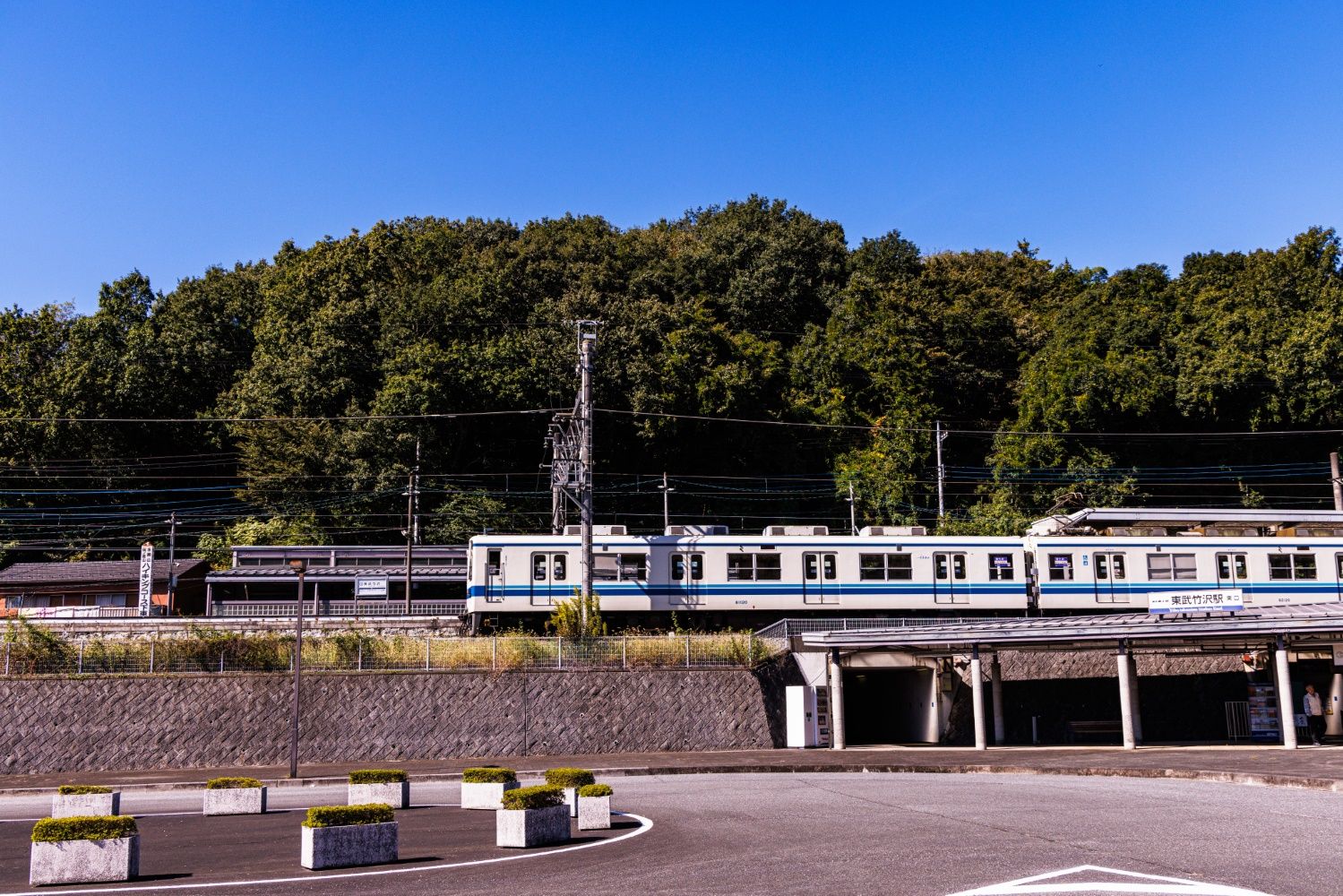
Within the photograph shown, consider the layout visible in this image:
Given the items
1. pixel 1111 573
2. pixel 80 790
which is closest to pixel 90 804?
pixel 80 790

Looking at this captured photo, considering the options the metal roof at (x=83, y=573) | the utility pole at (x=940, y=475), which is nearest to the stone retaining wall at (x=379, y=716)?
the utility pole at (x=940, y=475)

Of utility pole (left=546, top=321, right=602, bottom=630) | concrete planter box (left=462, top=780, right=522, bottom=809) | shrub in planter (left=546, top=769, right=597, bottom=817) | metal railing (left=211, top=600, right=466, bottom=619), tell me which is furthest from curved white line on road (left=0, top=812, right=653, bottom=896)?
metal railing (left=211, top=600, right=466, bottom=619)

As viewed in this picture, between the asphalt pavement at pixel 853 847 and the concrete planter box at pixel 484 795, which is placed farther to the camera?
the concrete planter box at pixel 484 795

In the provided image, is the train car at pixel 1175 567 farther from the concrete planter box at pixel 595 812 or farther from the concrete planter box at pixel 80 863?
the concrete planter box at pixel 80 863

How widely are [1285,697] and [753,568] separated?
588 inches

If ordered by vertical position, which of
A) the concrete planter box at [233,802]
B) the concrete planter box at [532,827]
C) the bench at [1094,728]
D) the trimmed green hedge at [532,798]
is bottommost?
the bench at [1094,728]

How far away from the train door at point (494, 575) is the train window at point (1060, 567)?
1731cm

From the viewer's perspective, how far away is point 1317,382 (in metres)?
57.2

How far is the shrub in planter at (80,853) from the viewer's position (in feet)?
38.6

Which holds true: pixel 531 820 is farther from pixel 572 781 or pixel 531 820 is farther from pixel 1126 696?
pixel 1126 696

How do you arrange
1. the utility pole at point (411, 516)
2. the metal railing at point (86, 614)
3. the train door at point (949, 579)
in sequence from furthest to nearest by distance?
the utility pole at point (411, 516) → the metal railing at point (86, 614) → the train door at point (949, 579)

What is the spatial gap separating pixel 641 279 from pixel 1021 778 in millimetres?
51337

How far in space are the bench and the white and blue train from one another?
4.99 m

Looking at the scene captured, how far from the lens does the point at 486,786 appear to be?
18281 mm
